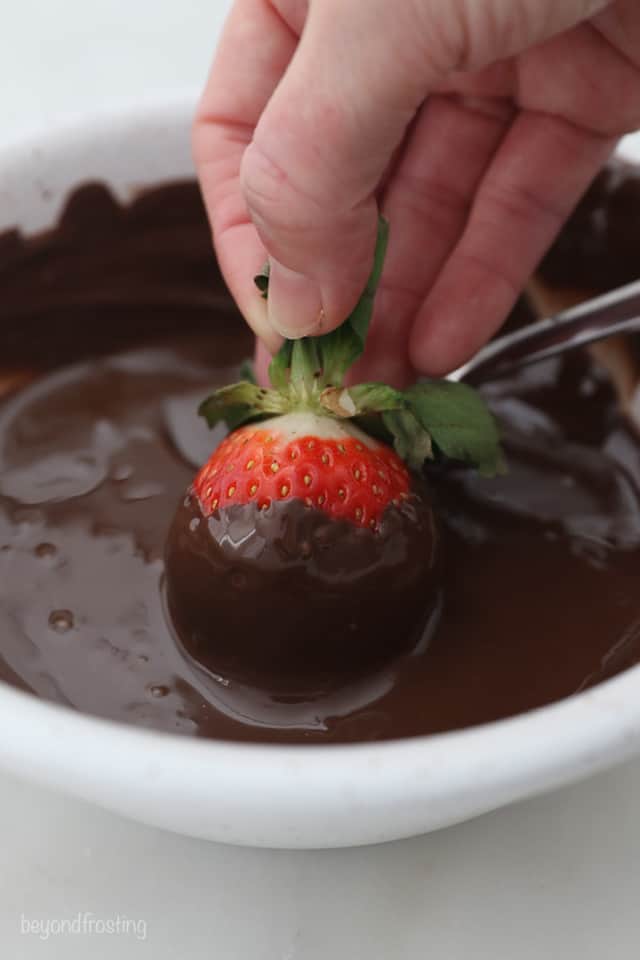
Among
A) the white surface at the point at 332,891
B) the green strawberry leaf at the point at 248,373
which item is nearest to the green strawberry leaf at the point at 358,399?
the green strawberry leaf at the point at 248,373

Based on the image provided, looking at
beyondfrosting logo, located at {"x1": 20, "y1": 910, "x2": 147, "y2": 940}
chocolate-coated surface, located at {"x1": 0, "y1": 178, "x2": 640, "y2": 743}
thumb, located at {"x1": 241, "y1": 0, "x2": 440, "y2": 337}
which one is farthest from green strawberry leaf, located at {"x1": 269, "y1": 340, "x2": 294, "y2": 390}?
beyondfrosting logo, located at {"x1": 20, "y1": 910, "x2": 147, "y2": 940}

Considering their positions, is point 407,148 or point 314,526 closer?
point 314,526

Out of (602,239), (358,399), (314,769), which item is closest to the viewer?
(314,769)

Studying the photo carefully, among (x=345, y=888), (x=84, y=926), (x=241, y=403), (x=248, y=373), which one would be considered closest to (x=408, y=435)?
(x=241, y=403)

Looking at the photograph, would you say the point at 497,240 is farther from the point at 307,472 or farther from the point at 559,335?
the point at 307,472

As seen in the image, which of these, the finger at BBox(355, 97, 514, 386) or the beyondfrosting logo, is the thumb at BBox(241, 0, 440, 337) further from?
the beyondfrosting logo

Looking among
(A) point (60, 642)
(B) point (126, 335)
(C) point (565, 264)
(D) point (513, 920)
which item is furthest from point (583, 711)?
(B) point (126, 335)

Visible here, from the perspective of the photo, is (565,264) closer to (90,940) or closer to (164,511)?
(164,511)

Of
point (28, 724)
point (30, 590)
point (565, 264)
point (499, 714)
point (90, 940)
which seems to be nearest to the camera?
point (28, 724)
